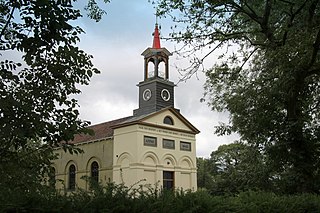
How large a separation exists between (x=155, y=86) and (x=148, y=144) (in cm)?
642

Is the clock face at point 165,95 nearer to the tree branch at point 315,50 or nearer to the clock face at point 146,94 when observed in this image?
the clock face at point 146,94

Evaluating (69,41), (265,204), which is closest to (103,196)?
(69,41)

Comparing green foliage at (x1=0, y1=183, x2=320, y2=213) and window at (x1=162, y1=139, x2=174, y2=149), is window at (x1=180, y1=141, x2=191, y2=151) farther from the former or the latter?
green foliage at (x1=0, y1=183, x2=320, y2=213)

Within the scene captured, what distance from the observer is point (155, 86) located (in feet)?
134

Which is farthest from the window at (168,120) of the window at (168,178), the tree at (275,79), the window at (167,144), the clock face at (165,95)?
the tree at (275,79)

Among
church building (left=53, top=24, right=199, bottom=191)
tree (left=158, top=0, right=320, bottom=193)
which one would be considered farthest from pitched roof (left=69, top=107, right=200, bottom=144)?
tree (left=158, top=0, right=320, bottom=193)

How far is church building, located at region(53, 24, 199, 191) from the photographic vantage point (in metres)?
37.1

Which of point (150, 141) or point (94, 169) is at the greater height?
point (150, 141)

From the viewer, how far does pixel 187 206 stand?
646cm

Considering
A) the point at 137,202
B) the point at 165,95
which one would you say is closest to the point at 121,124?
the point at 165,95

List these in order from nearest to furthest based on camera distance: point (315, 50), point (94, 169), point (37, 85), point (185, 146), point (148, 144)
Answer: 1. point (37, 85)
2. point (315, 50)
3. point (148, 144)
4. point (94, 169)
5. point (185, 146)

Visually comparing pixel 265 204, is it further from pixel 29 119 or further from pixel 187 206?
pixel 29 119

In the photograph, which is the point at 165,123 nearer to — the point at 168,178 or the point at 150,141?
the point at 150,141

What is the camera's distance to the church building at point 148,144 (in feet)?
122
